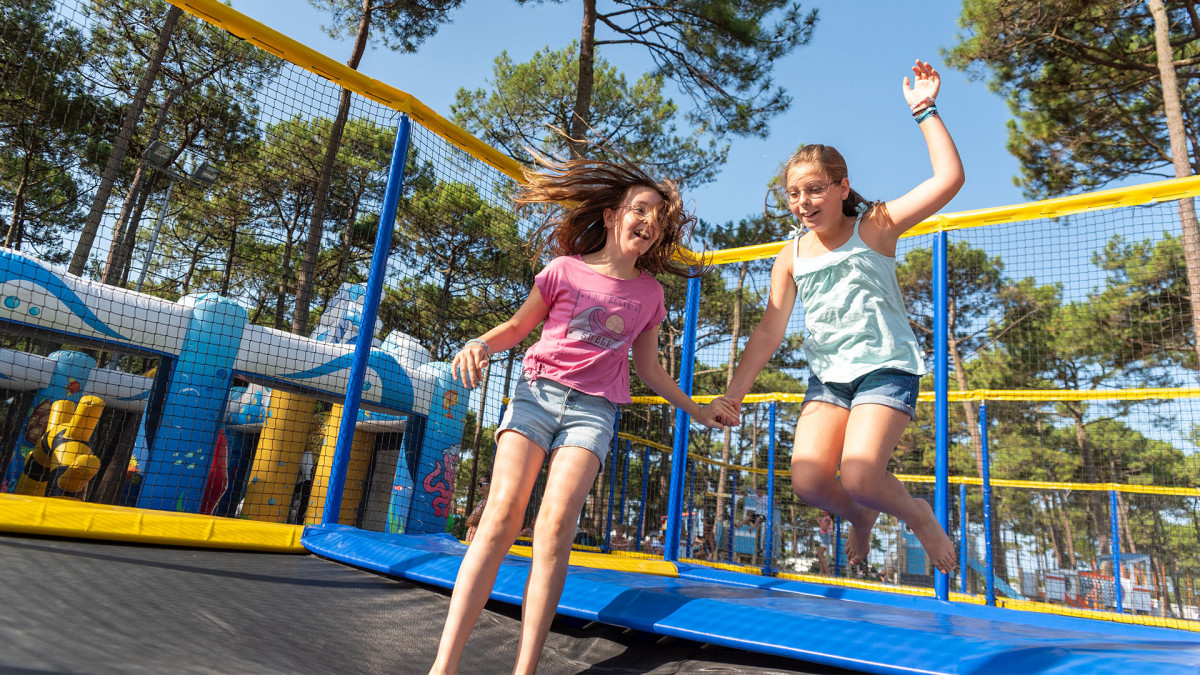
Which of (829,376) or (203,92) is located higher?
(203,92)

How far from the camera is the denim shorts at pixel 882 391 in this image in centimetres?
192

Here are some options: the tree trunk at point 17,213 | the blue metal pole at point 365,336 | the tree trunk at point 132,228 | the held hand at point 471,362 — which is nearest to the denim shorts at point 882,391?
the held hand at point 471,362

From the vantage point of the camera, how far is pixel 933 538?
2098 mm

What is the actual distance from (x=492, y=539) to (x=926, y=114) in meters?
1.66

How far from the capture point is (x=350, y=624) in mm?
1667

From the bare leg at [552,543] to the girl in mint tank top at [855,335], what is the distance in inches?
27.7

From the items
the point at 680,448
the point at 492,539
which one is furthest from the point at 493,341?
the point at 680,448

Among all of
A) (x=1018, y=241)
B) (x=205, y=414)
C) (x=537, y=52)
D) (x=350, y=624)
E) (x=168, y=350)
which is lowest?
(x=350, y=624)

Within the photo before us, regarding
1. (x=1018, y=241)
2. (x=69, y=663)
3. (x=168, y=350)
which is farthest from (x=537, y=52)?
(x=69, y=663)

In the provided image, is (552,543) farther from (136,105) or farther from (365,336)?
(136,105)

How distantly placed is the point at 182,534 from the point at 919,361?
2268 mm

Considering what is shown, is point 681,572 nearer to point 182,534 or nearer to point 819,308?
point 819,308

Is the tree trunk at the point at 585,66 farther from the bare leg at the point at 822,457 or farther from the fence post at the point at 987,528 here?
the bare leg at the point at 822,457

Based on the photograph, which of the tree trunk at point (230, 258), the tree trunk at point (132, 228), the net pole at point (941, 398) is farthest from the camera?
the tree trunk at point (230, 258)
